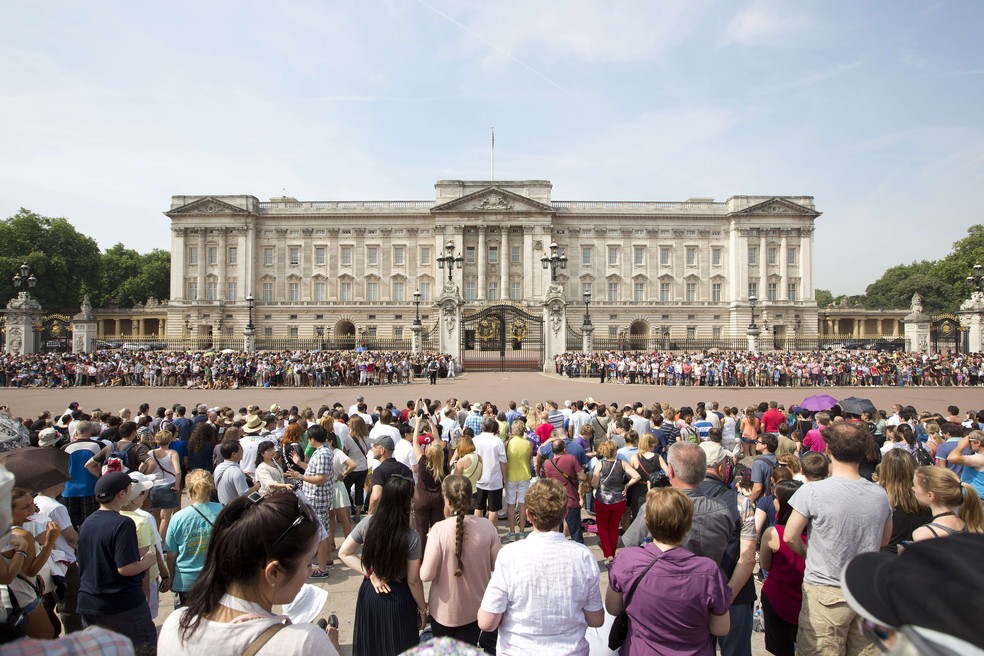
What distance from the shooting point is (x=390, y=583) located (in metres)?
3.61

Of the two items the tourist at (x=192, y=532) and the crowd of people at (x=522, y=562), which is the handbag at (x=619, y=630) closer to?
the crowd of people at (x=522, y=562)

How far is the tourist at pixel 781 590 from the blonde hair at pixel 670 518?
1445mm

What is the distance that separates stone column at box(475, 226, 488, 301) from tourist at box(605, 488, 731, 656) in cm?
5623

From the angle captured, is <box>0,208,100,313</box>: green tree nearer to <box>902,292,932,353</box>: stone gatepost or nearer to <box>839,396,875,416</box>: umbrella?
<box>839,396,875,416</box>: umbrella

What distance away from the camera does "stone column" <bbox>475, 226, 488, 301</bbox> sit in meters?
59.4

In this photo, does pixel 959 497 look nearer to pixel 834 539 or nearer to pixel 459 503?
pixel 834 539

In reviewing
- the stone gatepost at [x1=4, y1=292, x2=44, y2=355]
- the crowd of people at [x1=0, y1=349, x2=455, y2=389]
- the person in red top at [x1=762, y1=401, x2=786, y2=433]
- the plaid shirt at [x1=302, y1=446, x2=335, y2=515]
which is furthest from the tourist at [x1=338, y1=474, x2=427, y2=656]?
the stone gatepost at [x1=4, y1=292, x2=44, y2=355]

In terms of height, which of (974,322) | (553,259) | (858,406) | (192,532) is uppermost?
(553,259)

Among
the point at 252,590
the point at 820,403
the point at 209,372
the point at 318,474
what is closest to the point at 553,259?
the point at 209,372

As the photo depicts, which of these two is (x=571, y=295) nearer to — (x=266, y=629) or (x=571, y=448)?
(x=571, y=448)

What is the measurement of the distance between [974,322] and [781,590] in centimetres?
3850

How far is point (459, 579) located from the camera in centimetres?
376

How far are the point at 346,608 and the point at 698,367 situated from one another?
1040 inches

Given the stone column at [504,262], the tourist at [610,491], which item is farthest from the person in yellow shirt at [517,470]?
the stone column at [504,262]
